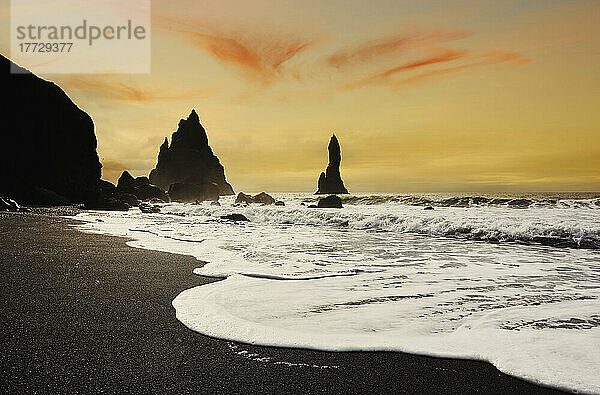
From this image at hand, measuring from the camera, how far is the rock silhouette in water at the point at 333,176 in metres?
113

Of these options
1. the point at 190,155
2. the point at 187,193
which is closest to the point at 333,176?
the point at 190,155

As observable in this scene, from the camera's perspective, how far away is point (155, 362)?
269cm

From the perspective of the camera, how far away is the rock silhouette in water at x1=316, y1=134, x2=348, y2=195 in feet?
372

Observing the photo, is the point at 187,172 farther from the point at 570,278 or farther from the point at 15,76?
the point at 570,278

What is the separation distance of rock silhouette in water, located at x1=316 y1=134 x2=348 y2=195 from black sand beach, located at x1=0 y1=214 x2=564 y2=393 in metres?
108

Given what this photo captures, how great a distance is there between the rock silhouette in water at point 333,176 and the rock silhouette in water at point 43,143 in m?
72.1

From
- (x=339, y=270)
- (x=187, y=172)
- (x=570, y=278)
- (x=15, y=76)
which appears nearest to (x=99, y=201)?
(x=15, y=76)

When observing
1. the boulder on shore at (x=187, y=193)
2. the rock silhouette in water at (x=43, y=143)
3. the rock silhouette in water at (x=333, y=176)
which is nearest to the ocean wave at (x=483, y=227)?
the rock silhouette in water at (x=43, y=143)

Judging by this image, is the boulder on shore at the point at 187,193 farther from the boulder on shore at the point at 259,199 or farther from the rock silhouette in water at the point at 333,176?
the rock silhouette in water at the point at 333,176

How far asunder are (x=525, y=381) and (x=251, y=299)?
2969 mm

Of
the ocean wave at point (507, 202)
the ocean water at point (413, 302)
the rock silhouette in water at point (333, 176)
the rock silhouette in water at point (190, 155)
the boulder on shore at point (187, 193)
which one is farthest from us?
the rock silhouette in water at point (190, 155)

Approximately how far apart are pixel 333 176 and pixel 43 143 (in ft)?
263

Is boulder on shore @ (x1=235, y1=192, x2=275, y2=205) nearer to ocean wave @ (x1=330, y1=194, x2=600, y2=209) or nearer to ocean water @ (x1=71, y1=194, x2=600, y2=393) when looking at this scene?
ocean wave @ (x1=330, y1=194, x2=600, y2=209)

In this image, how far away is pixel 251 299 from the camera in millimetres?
4660
